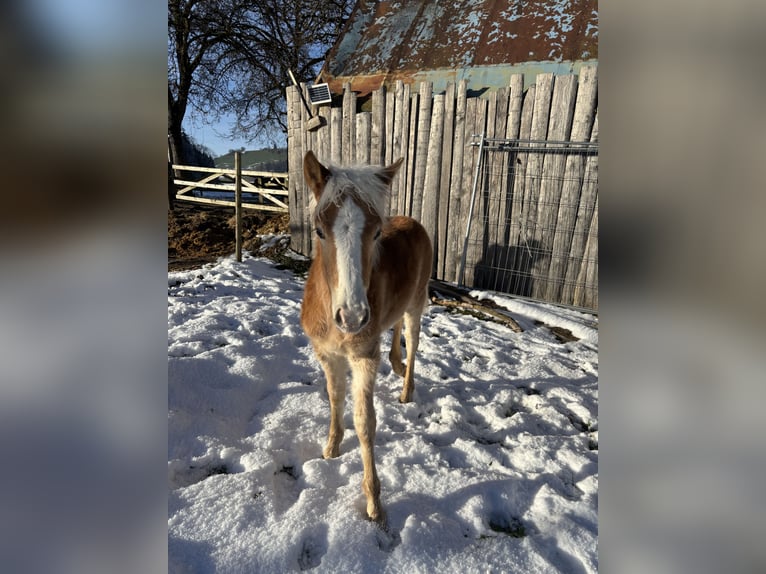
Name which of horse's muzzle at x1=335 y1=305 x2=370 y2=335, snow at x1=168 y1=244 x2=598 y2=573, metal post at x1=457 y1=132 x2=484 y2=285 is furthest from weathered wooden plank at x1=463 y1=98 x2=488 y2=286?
horse's muzzle at x1=335 y1=305 x2=370 y2=335

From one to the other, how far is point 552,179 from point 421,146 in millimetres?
1929

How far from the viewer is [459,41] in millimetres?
6543

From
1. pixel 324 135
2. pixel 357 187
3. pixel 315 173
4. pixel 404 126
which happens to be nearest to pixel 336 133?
pixel 324 135

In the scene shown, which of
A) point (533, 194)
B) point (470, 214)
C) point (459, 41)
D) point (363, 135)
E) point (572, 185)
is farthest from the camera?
point (459, 41)

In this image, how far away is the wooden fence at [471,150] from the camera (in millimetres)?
5145

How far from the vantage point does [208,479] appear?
223cm

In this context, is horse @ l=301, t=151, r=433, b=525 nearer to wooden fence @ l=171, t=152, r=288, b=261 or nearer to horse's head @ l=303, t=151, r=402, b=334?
horse's head @ l=303, t=151, r=402, b=334

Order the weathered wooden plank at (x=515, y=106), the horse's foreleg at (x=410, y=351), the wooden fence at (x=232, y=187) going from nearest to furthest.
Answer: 1. the horse's foreleg at (x=410, y=351)
2. the weathered wooden plank at (x=515, y=106)
3. the wooden fence at (x=232, y=187)

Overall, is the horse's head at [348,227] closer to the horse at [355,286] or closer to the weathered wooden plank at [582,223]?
Result: the horse at [355,286]

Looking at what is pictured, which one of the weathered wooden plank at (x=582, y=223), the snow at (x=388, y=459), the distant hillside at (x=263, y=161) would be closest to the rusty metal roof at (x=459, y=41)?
the weathered wooden plank at (x=582, y=223)

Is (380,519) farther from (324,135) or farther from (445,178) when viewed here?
(324,135)

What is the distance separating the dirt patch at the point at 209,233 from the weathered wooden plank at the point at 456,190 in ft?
12.3
